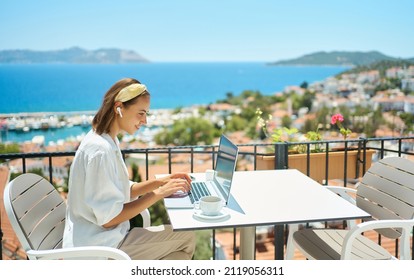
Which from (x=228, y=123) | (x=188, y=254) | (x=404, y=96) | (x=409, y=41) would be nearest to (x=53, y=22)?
(x=228, y=123)

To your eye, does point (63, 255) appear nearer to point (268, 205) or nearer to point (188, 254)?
point (188, 254)

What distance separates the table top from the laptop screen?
6cm

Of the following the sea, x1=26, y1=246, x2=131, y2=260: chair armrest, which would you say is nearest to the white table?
x1=26, y1=246, x2=131, y2=260: chair armrest

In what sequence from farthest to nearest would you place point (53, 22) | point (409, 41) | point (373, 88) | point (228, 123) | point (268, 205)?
point (53, 22), point (228, 123), point (409, 41), point (373, 88), point (268, 205)

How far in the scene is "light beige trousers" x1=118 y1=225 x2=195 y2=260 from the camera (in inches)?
74.2

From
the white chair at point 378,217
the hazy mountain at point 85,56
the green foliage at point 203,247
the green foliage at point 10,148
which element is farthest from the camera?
the hazy mountain at point 85,56

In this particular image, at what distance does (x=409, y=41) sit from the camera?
25047 mm

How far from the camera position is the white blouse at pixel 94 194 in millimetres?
1711

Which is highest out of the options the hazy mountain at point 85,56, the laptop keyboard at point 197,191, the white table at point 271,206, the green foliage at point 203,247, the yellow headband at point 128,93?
the hazy mountain at point 85,56

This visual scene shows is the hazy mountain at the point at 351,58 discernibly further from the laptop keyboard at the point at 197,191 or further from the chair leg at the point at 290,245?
the laptop keyboard at the point at 197,191

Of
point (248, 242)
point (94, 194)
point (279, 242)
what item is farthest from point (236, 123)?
point (94, 194)

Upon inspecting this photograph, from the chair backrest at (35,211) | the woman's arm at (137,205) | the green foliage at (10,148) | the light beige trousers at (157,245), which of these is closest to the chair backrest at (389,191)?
the light beige trousers at (157,245)

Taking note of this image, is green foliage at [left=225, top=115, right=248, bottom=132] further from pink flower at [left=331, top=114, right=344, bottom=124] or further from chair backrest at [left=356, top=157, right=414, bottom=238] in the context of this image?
chair backrest at [left=356, top=157, right=414, bottom=238]
